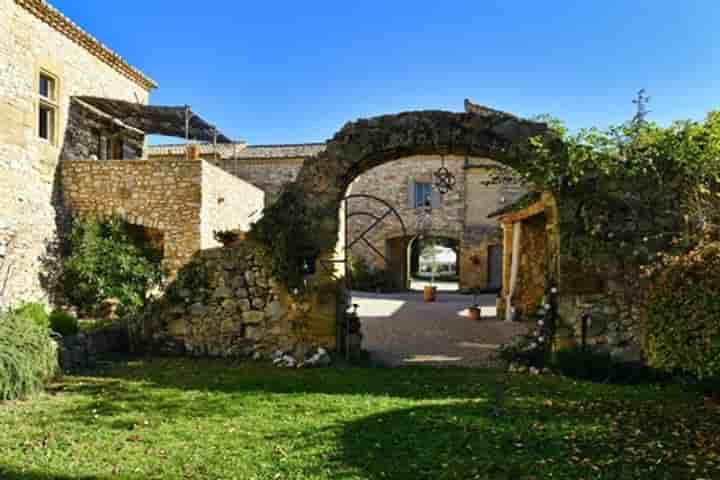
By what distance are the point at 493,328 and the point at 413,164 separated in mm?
11908

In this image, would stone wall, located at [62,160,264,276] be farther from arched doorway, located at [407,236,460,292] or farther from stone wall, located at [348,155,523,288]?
arched doorway, located at [407,236,460,292]

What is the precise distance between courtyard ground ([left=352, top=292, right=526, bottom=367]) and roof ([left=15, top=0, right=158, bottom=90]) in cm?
996

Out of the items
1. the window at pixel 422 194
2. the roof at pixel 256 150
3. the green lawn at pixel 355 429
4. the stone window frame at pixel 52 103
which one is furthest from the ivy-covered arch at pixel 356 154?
the roof at pixel 256 150

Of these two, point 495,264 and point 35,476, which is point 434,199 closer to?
point 495,264

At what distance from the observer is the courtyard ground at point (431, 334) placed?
696cm

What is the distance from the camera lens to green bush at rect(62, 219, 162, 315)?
34.9ft

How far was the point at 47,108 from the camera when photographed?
1175cm

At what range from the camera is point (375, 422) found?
3922mm

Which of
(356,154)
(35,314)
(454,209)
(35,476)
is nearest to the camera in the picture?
(35,476)

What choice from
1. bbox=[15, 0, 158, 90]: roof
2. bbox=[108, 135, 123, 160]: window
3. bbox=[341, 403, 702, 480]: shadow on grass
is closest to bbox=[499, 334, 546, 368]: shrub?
bbox=[341, 403, 702, 480]: shadow on grass

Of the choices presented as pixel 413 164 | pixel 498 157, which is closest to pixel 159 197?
pixel 498 157

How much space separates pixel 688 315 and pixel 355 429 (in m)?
2.86

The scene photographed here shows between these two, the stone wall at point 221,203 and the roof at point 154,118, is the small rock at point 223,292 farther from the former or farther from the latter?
the roof at point 154,118

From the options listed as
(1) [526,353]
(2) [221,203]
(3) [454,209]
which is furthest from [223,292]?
(3) [454,209]
